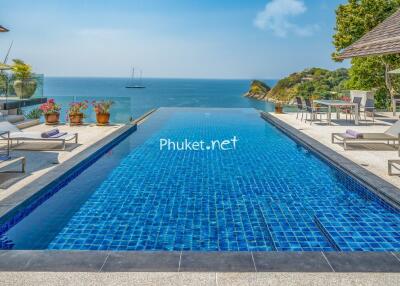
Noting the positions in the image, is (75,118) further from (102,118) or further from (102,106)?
(102,106)

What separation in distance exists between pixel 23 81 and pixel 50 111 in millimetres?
1753

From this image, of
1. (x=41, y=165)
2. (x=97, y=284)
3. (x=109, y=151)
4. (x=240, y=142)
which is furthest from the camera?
(x=240, y=142)

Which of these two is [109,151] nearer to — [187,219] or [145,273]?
[187,219]

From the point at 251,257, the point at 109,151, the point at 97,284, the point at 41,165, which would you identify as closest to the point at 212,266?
the point at 251,257

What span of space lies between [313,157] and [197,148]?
10.9 ft

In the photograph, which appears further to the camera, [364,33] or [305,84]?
[305,84]

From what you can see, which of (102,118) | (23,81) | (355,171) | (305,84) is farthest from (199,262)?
(305,84)

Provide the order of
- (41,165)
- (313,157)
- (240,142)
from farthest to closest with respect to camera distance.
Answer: (240,142) → (313,157) → (41,165)

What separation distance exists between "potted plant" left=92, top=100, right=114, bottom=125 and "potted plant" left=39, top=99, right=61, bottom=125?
4.95ft

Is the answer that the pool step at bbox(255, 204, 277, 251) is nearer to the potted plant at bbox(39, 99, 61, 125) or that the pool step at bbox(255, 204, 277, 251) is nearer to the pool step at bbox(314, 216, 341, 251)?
the pool step at bbox(314, 216, 341, 251)

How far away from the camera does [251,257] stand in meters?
3.80

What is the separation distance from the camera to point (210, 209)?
19.3 ft

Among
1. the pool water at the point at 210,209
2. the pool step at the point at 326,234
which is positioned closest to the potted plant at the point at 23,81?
the pool water at the point at 210,209

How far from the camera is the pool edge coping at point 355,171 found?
603cm
